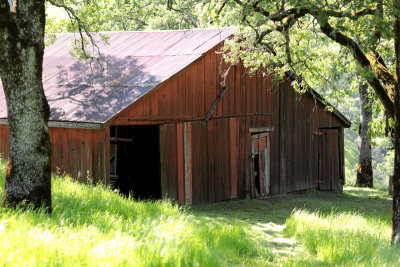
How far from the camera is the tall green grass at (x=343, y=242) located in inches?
259

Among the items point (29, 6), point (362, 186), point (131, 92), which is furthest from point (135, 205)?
point (362, 186)

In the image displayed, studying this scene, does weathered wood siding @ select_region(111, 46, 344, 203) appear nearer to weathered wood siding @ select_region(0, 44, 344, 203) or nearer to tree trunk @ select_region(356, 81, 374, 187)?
weathered wood siding @ select_region(0, 44, 344, 203)

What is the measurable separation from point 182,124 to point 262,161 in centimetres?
395

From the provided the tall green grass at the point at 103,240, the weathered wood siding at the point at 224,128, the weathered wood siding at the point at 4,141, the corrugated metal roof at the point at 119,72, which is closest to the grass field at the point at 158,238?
the tall green grass at the point at 103,240

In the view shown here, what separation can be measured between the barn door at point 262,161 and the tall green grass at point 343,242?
22.0 feet

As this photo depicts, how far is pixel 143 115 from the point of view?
12.9 m

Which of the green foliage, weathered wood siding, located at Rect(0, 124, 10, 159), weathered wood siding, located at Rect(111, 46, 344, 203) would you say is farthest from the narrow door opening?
the green foliage

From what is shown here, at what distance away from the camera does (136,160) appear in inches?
632

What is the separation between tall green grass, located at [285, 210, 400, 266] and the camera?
6576 mm

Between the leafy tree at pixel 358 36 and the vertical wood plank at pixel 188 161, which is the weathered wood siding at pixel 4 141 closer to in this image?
the vertical wood plank at pixel 188 161

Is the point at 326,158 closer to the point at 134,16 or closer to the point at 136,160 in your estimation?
the point at 136,160

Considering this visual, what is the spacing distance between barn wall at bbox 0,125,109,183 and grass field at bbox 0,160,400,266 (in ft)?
6.02

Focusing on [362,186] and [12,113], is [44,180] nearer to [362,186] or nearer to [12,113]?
[12,113]

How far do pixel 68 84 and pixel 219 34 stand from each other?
180 inches
